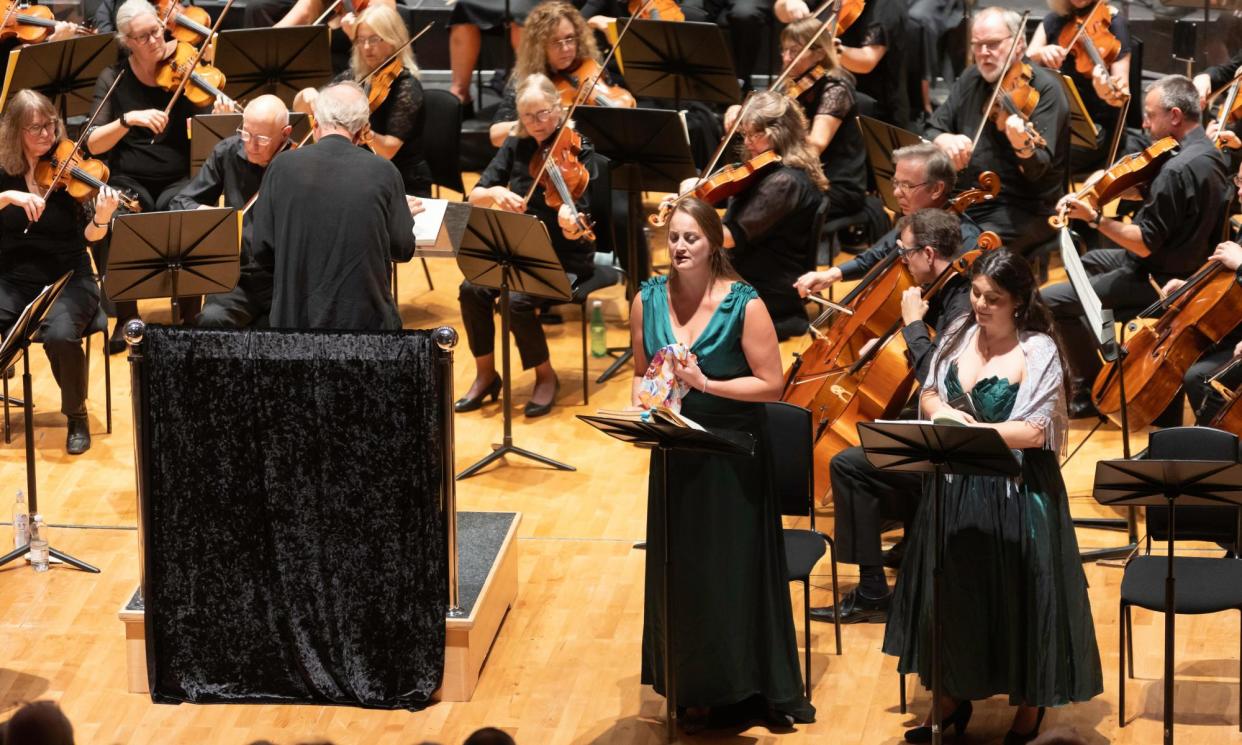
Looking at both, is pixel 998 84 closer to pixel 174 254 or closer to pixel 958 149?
pixel 958 149

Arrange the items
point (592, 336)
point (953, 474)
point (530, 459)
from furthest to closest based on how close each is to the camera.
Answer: point (592, 336)
point (530, 459)
point (953, 474)

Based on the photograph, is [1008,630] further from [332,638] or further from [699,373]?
[332,638]

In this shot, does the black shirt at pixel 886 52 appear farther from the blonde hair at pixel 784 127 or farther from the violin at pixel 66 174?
the violin at pixel 66 174

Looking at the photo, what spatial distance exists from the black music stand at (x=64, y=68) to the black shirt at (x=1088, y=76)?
160 inches

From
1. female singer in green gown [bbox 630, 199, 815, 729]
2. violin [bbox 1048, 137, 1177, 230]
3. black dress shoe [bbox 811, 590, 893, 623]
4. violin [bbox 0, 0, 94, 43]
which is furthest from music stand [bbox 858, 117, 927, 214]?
violin [bbox 0, 0, 94, 43]

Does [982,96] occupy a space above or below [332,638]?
above

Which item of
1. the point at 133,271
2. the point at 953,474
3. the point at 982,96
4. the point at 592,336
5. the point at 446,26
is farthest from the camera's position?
the point at 446,26

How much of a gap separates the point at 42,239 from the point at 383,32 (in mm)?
1637

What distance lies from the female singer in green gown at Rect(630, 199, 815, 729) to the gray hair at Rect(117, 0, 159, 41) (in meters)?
3.80

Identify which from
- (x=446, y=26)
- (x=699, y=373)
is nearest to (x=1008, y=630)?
(x=699, y=373)

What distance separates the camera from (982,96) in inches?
279

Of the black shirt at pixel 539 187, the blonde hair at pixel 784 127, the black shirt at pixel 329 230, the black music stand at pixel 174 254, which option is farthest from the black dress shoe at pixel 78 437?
the blonde hair at pixel 784 127

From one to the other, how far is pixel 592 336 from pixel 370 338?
3.10 meters

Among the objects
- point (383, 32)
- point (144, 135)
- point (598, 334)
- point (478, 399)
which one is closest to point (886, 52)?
point (598, 334)
